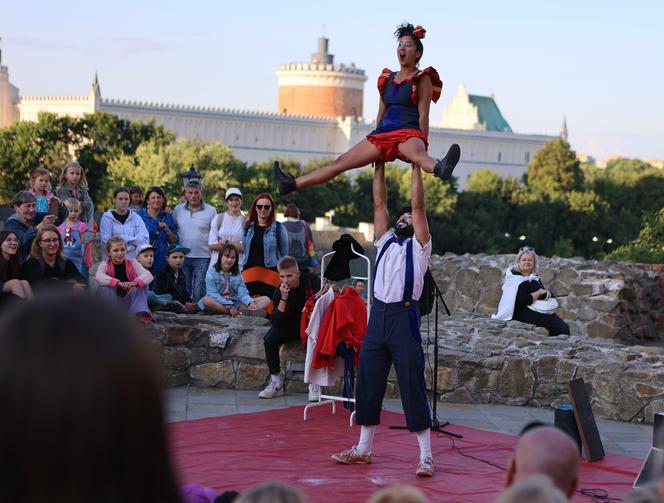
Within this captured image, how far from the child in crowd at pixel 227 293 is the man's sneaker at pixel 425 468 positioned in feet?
12.8

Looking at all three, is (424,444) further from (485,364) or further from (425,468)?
(485,364)

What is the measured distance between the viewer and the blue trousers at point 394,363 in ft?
23.3

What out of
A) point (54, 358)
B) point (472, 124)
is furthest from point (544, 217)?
point (472, 124)

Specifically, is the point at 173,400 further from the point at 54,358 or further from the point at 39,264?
the point at 54,358

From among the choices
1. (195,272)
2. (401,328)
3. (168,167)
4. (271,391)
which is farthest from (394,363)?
(168,167)

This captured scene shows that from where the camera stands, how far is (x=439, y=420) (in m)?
8.99

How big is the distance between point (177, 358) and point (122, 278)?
0.84 metres

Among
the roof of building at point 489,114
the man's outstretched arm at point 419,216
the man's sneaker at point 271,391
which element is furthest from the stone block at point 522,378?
the roof of building at point 489,114

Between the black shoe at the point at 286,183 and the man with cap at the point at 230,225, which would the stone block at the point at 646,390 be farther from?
the man with cap at the point at 230,225

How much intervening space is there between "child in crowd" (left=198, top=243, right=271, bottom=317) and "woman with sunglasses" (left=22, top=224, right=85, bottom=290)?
1683 millimetres

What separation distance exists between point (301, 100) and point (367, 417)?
151 metres

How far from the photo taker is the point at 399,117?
764 centimetres

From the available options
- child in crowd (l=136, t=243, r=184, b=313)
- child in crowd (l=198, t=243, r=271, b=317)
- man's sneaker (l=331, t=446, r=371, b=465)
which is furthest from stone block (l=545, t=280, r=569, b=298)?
man's sneaker (l=331, t=446, r=371, b=465)

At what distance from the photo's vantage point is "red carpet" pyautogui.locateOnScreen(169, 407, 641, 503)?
680 cm
